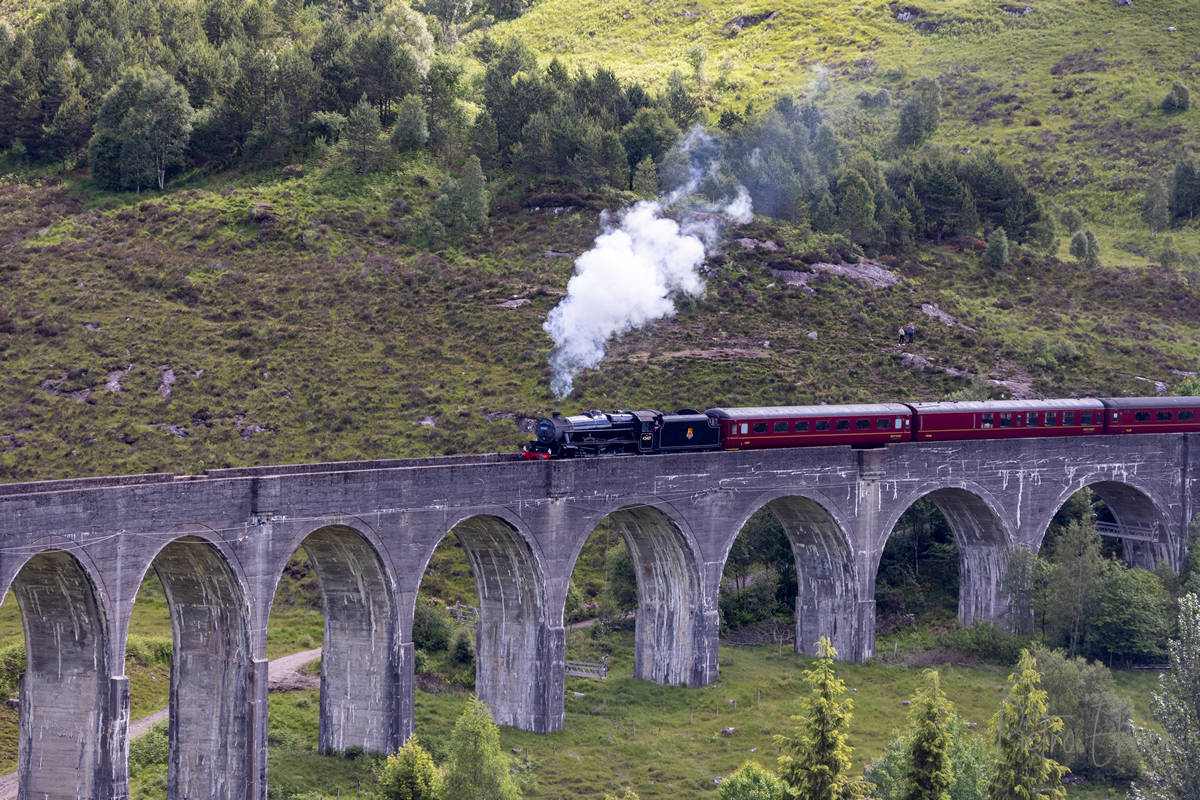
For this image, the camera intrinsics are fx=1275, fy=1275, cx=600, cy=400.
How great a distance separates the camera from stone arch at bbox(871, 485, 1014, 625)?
5944 cm

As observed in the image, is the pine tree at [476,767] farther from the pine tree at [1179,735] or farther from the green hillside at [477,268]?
the pine tree at [1179,735]

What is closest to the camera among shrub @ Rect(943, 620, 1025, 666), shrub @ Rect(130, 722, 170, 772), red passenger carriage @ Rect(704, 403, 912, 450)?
shrub @ Rect(130, 722, 170, 772)

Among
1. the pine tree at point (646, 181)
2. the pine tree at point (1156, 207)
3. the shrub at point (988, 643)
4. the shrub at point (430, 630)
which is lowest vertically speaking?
the shrub at point (988, 643)

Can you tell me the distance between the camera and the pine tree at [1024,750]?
3509 centimetres

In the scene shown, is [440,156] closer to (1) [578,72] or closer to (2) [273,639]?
(1) [578,72]

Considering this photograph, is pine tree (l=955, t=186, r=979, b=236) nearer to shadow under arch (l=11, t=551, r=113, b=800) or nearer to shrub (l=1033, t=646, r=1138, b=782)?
shrub (l=1033, t=646, r=1138, b=782)

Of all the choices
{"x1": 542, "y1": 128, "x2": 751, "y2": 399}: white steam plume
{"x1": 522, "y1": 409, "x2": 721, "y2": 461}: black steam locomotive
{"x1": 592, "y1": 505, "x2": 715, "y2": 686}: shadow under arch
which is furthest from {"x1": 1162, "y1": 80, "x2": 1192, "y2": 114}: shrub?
{"x1": 592, "y1": 505, "x2": 715, "y2": 686}: shadow under arch

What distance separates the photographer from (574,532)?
47031 mm

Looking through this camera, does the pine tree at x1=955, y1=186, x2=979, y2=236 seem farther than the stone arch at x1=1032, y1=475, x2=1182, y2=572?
Yes

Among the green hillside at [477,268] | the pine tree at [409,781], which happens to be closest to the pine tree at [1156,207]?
the green hillside at [477,268]

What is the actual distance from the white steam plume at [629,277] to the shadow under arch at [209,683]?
2995 cm

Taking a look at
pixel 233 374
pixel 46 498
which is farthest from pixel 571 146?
pixel 46 498

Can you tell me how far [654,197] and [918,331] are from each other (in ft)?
70.5

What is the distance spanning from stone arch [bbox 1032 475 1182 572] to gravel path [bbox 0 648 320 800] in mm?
35331
